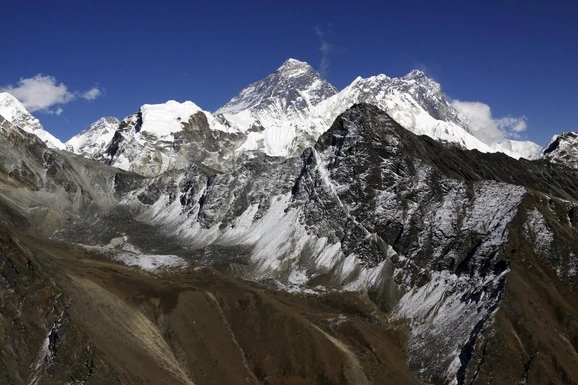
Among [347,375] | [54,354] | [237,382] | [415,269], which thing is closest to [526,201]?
[415,269]

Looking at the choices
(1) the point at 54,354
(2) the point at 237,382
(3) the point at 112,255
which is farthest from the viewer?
(3) the point at 112,255

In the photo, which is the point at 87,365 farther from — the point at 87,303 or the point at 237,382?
the point at 237,382

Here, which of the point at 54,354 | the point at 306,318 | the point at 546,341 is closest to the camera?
the point at 54,354

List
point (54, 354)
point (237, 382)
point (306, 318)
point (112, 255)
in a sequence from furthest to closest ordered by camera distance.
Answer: point (112, 255)
point (306, 318)
point (237, 382)
point (54, 354)

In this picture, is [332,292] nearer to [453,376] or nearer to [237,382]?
[453,376]

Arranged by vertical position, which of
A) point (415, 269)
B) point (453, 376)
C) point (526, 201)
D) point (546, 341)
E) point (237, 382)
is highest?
point (526, 201)

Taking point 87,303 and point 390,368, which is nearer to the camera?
point 87,303

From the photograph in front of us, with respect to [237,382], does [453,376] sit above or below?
above

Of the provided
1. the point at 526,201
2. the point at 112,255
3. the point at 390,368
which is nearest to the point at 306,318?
the point at 390,368

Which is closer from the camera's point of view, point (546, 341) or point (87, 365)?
point (87, 365)
